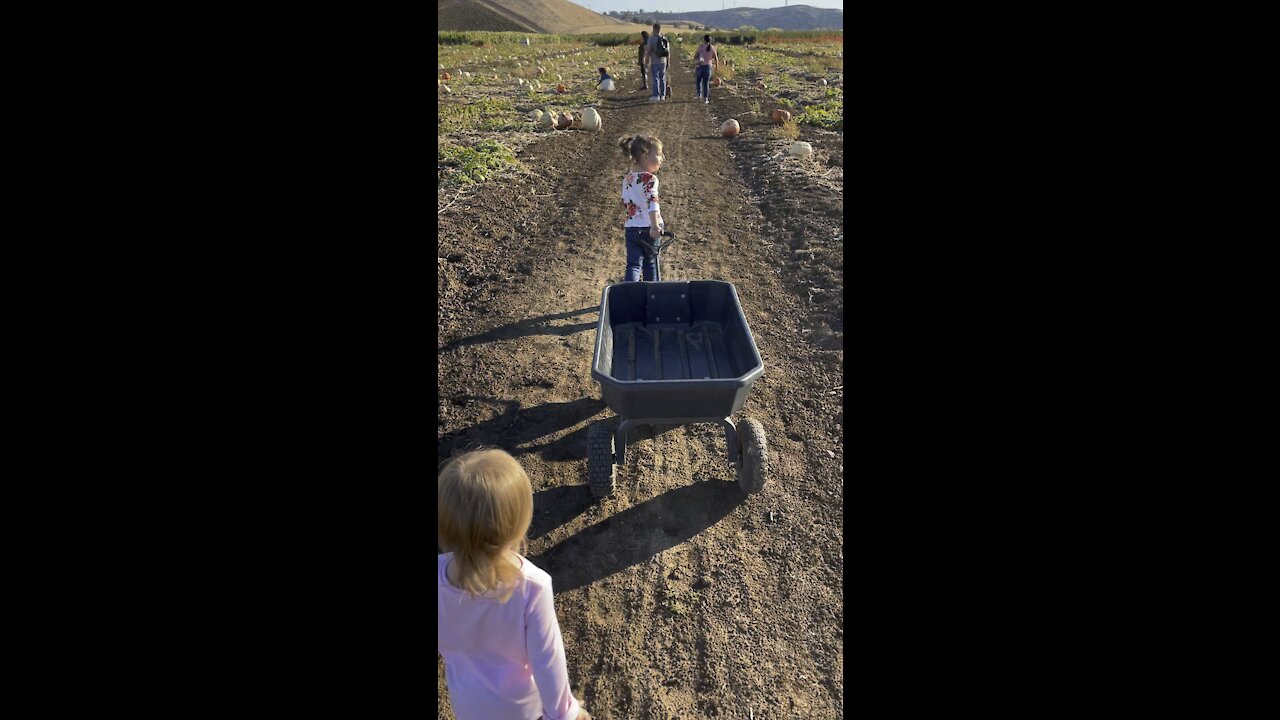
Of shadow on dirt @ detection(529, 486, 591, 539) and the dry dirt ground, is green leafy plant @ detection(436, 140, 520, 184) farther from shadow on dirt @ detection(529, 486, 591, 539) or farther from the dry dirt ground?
shadow on dirt @ detection(529, 486, 591, 539)

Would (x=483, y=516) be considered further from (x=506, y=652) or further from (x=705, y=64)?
(x=705, y=64)

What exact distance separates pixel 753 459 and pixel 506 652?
7.43ft

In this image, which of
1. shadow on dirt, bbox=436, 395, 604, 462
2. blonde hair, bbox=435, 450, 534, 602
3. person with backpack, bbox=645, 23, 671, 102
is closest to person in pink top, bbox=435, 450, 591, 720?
blonde hair, bbox=435, 450, 534, 602

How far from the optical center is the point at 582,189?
10008mm

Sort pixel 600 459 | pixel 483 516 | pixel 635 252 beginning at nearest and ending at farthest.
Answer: pixel 483 516 < pixel 600 459 < pixel 635 252

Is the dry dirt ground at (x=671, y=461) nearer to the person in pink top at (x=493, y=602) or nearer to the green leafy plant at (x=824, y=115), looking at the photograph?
the person in pink top at (x=493, y=602)

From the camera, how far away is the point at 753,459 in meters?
3.84

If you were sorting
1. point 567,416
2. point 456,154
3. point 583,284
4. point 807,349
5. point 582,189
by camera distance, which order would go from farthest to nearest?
point 456,154 < point 582,189 < point 583,284 < point 807,349 < point 567,416

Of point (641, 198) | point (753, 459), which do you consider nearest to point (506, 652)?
point (753, 459)

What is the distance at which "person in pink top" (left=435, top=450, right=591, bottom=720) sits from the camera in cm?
165

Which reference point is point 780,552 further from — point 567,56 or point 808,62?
point 567,56

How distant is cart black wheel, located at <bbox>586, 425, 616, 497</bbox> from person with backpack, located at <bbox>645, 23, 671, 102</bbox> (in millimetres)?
14960

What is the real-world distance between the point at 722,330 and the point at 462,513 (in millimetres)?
3394
